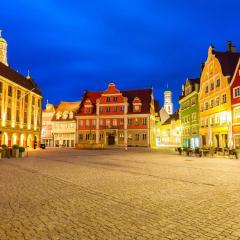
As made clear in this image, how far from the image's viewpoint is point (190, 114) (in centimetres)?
5650

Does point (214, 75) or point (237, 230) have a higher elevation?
point (214, 75)

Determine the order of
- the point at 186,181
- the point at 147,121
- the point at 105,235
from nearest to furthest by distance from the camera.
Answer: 1. the point at 105,235
2. the point at 186,181
3. the point at 147,121

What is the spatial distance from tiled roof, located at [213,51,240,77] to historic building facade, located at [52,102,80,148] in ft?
135

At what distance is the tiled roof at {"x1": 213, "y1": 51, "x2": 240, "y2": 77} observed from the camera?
4092cm

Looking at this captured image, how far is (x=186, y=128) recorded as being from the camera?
195 feet

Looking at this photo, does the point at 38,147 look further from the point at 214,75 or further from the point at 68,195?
the point at 68,195

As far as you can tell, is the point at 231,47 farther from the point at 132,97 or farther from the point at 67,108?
the point at 67,108

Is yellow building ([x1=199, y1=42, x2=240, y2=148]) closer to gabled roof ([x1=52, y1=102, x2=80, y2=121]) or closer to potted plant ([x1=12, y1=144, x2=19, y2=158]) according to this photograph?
potted plant ([x1=12, y1=144, x2=19, y2=158])

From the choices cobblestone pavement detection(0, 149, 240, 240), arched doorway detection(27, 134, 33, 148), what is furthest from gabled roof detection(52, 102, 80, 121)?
cobblestone pavement detection(0, 149, 240, 240)

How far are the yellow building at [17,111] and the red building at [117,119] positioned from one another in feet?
44.1

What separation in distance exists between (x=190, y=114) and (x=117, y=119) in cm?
1860

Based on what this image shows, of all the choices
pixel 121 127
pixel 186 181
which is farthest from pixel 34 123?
pixel 186 181

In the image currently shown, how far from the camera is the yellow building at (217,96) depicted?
39.6m

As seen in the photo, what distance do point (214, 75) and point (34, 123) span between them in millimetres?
36181
